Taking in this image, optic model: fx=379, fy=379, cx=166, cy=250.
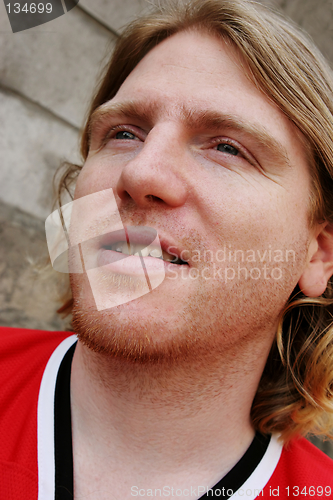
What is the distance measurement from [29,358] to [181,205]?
36.8 inches

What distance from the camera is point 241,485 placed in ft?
4.21

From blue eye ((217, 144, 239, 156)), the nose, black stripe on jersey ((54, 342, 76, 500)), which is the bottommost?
→ black stripe on jersey ((54, 342, 76, 500))

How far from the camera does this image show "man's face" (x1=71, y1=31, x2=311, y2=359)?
1083mm

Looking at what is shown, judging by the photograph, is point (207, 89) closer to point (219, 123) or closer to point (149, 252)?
point (219, 123)

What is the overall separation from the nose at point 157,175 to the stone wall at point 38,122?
95 centimetres

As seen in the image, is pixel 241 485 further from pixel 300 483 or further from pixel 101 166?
pixel 101 166

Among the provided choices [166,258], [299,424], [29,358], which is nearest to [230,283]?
[166,258]
